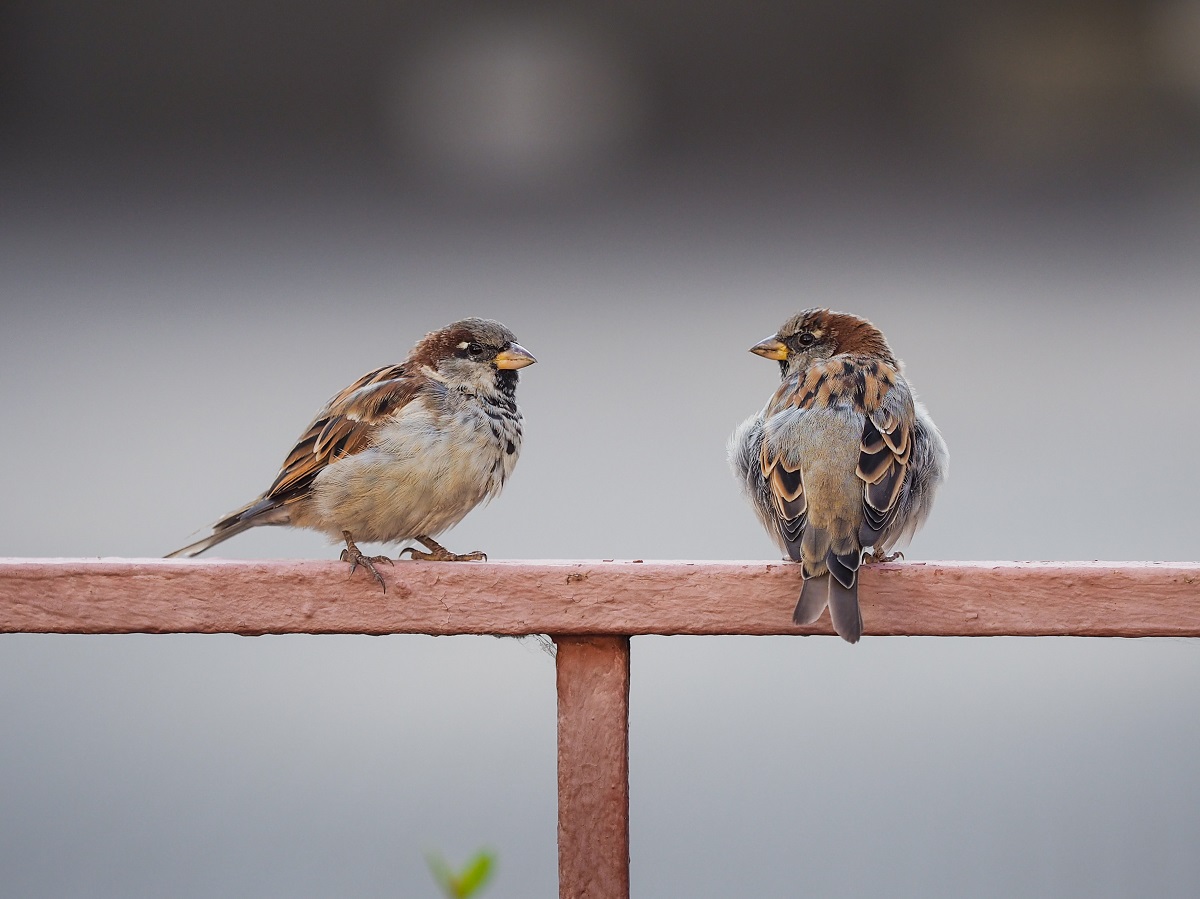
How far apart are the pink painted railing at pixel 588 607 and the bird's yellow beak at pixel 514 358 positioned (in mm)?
777

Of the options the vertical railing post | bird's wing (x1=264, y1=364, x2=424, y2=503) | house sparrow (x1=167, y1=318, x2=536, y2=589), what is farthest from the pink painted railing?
bird's wing (x1=264, y1=364, x2=424, y2=503)

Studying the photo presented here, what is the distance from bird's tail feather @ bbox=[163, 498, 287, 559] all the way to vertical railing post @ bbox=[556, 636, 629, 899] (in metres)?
0.92

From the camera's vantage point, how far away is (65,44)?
242 cm

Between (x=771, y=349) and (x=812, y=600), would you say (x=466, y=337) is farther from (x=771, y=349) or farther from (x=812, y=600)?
(x=812, y=600)

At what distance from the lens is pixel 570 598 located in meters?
1.60

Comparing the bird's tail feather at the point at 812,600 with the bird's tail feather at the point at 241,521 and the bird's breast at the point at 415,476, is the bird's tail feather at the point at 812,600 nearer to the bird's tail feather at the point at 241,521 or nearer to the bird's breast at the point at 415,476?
the bird's breast at the point at 415,476

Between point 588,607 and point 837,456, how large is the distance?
65cm

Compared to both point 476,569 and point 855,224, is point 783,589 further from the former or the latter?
point 855,224

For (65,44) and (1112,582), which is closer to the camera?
(1112,582)

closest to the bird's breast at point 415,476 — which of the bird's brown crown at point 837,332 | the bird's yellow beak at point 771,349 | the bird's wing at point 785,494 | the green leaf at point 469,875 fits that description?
the bird's wing at point 785,494

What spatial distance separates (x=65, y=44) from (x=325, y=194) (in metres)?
0.60

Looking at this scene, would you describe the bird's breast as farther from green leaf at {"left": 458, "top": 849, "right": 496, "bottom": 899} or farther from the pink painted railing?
green leaf at {"left": 458, "top": 849, "right": 496, "bottom": 899}

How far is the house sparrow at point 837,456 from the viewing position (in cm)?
178

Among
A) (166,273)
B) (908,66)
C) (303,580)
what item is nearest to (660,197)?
(908,66)
